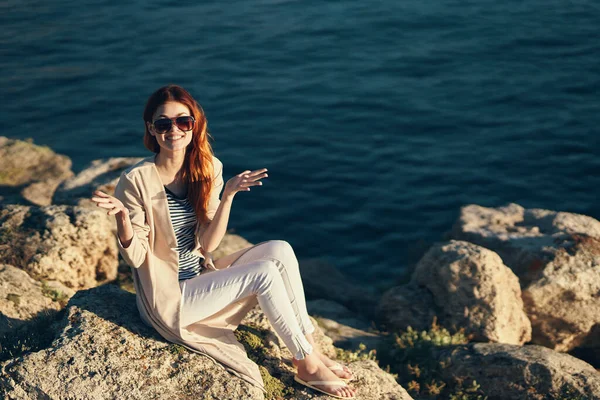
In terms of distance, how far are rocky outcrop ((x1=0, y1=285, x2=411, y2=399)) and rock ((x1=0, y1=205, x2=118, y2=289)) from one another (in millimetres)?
2429

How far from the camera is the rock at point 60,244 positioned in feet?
26.6

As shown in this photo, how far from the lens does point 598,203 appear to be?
14.8m

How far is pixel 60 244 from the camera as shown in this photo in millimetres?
8328

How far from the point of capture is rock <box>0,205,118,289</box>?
809 centimetres

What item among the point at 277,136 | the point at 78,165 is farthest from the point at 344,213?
the point at 78,165

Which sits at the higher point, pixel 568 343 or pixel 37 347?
pixel 37 347

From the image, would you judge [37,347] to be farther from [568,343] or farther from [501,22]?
[501,22]

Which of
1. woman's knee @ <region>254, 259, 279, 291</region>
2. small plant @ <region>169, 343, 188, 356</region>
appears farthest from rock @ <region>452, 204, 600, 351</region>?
small plant @ <region>169, 343, 188, 356</region>

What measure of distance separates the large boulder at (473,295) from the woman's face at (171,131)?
4698 millimetres

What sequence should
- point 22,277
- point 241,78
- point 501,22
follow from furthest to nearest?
point 501,22
point 241,78
point 22,277

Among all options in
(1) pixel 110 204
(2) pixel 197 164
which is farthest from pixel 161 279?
(2) pixel 197 164

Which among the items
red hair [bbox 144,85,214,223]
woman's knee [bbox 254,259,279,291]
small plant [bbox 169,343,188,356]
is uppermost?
red hair [bbox 144,85,214,223]

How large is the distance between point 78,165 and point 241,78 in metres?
5.64

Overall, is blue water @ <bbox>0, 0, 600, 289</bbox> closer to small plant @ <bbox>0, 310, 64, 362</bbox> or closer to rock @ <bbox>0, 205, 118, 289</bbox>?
rock @ <bbox>0, 205, 118, 289</bbox>
